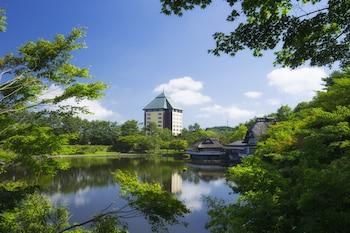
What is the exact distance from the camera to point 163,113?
496ft

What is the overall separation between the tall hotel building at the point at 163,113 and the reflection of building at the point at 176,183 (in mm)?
108970

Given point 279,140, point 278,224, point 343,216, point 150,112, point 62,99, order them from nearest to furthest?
point 343,216
point 278,224
point 62,99
point 279,140
point 150,112

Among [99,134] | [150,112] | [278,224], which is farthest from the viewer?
[150,112]

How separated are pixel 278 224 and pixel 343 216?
70.5 inches

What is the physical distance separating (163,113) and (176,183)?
117950 mm

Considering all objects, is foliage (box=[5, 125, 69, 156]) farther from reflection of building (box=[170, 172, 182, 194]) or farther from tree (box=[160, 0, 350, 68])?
reflection of building (box=[170, 172, 182, 194])

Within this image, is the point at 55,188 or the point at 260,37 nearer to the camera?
the point at 260,37

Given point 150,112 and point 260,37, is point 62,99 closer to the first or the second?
point 260,37

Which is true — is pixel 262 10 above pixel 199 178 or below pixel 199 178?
above

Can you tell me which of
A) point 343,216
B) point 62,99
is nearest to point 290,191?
point 343,216

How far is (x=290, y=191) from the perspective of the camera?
330 inches

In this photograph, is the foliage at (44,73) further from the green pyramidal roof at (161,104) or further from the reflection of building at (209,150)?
the green pyramidal roof at (161,104)

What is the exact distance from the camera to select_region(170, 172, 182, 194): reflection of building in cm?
2965

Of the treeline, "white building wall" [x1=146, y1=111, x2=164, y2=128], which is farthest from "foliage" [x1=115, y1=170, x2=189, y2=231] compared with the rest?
"white building wall" [x1=146, y1=111, x2=164, y2=128]
